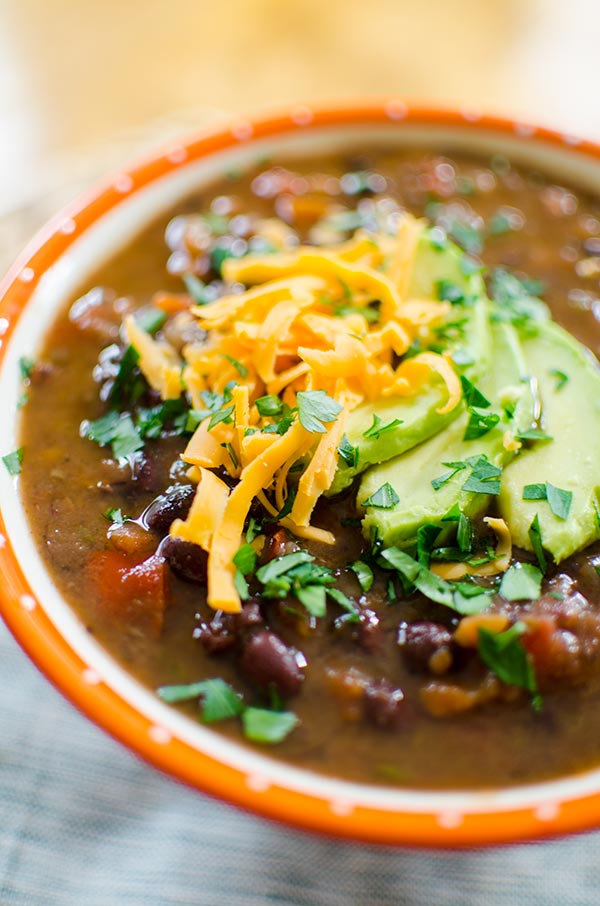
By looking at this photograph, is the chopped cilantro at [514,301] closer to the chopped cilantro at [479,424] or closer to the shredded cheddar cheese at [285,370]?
the shredded cheddar cheese at [285,370]

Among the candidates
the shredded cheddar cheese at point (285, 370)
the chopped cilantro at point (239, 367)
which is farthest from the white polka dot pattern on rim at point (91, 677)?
the chopped cilantro at point (239, 367)

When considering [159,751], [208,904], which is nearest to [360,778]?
[159,751]

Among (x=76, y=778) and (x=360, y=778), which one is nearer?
(x=360, y=778)

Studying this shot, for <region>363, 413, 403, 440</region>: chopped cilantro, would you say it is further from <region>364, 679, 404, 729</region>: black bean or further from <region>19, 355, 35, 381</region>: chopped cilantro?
<region>19, 355, 35, 381</region>: chopped cilantro

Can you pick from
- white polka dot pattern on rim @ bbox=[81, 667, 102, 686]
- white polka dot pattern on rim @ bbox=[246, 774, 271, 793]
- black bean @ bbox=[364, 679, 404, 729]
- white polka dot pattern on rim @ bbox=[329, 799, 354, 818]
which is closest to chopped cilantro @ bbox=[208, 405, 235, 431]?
white polka dot pattern on rim @ bbox=[81, 667, 102, 686]

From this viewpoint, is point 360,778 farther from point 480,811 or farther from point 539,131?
point 539,131

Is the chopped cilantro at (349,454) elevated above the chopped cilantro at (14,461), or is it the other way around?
the chopped cilantro at (349,454)

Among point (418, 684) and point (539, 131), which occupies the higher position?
point (539, 131)
